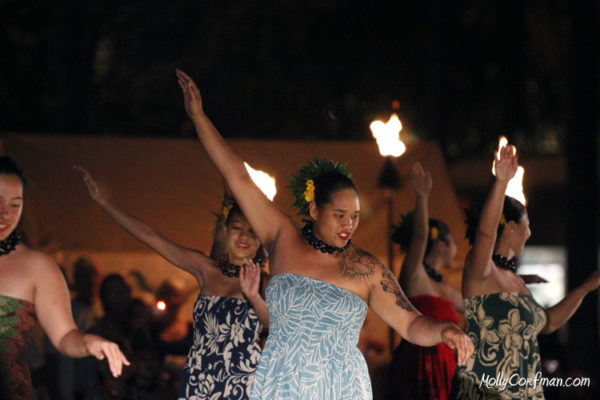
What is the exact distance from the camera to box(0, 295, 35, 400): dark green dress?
474cm

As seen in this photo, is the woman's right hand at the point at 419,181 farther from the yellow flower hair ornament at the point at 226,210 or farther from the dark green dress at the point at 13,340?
the dark green dress at the point at 13,340

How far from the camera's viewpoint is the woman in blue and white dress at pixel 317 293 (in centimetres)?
490

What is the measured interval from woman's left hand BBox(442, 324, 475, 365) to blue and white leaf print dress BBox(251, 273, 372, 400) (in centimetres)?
58

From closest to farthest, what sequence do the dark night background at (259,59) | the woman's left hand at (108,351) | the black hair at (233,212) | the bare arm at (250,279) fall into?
the woman's left hand at (108,351)
the bare arm at (250,279)
the black hair at (233,212)
the dark night background at (259,59)

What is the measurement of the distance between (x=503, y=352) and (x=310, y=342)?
1635mm

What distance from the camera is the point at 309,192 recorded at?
5.23 meters

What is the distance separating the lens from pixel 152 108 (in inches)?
640

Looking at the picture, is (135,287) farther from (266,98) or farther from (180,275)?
(266,98)

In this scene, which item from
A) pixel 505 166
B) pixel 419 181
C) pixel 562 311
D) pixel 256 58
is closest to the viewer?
pixel 505 166

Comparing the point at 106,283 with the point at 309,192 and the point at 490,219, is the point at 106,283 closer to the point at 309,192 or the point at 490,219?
the point at 309,192

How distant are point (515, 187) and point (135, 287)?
3.69 metres

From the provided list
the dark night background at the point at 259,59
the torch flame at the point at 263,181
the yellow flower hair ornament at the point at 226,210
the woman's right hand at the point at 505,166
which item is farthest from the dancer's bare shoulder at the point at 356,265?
the dark night background at the point at 259,59

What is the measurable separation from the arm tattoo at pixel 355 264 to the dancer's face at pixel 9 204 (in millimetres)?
1638

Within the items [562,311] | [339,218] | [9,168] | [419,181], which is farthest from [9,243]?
[562,311]
